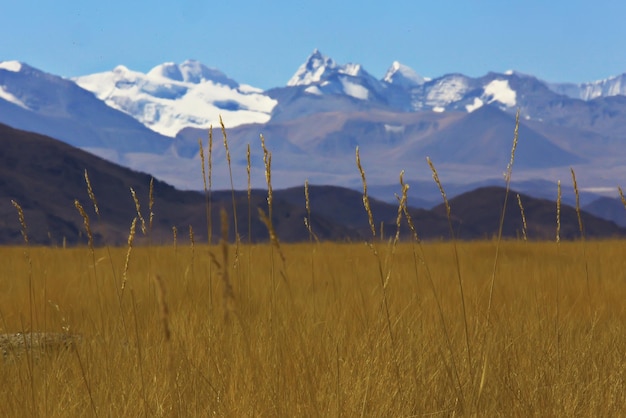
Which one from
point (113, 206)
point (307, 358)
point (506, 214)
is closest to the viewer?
point (307, 358)

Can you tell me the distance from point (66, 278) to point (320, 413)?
4362mm

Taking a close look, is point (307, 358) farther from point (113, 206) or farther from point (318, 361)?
point (113, 206)

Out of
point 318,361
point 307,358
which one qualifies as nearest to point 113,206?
point 318,361

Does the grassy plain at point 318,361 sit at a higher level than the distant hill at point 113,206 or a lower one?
lower

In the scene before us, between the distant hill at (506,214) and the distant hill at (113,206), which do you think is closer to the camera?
the distant hill at (113,206)

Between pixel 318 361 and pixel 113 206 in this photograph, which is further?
pixel 113 206

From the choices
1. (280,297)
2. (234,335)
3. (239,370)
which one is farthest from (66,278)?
(239,370)

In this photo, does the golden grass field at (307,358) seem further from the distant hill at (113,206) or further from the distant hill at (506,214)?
the distant hill at (506,214)

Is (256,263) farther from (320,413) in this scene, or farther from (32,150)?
(32,150)

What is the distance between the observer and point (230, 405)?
8.35 ft

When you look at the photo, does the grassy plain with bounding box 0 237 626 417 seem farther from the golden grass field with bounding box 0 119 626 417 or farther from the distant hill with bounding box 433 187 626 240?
the distant hill with bounding box 433 187 626 240

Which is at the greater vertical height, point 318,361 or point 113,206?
point 113,206

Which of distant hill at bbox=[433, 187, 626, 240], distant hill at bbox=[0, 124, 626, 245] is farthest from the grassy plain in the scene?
distant hill at bbox=[433, 187, 626, 240]

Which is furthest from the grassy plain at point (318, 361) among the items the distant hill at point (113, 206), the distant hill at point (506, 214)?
the distant hill at point (506, 214)
